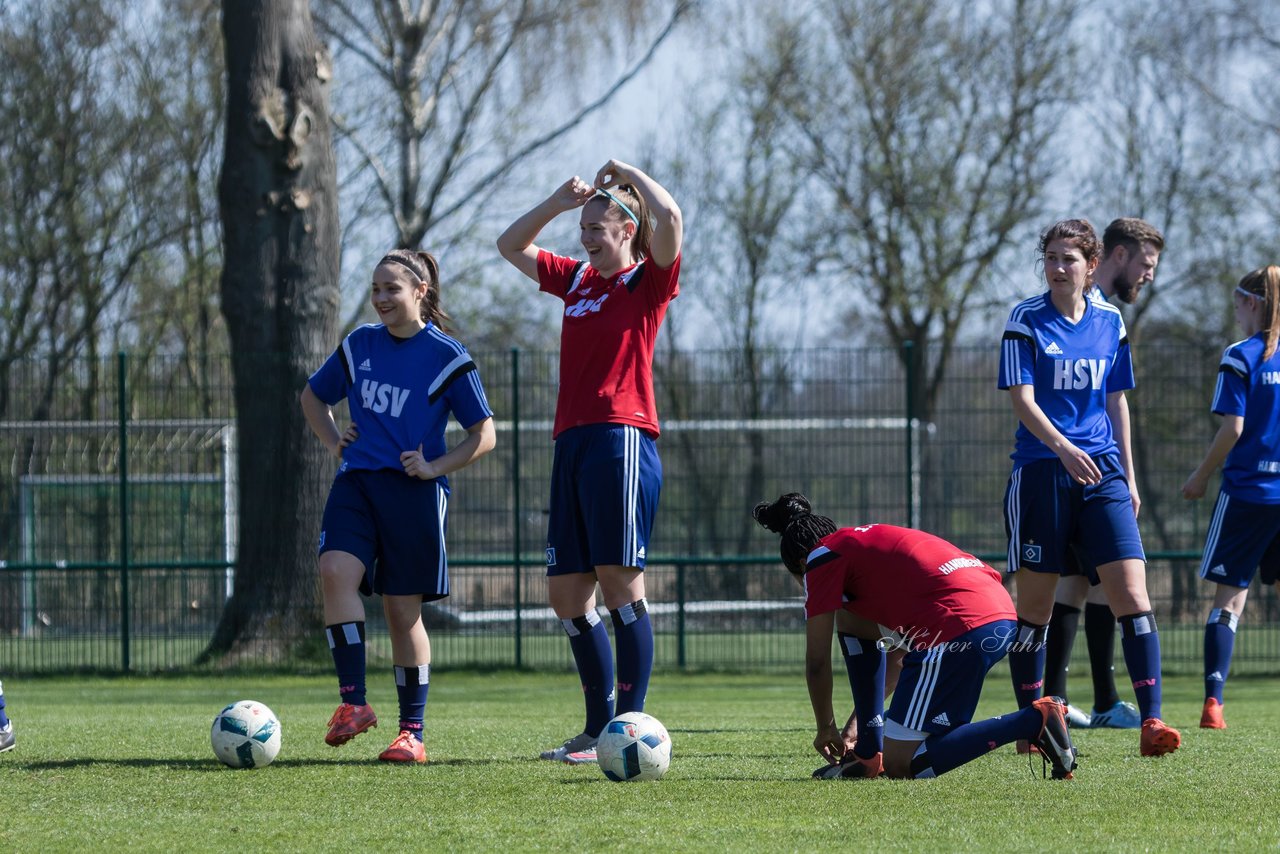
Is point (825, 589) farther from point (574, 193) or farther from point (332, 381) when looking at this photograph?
point (332, 381)

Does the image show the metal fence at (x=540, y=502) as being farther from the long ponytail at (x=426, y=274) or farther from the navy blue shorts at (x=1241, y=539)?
the long ponytail at (x=426, y=274)

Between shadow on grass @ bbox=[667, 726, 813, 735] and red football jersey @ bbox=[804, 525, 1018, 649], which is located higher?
red football jersey @ bbox=[804, 525, 1018, 649]

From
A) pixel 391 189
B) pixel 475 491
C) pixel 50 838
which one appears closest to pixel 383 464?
pixel 50 838

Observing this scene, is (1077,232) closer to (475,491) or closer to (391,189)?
(475,491)

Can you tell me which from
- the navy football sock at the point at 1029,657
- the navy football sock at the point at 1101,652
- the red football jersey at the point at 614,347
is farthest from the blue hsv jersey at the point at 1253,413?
the red football jersey at the point at 614,347

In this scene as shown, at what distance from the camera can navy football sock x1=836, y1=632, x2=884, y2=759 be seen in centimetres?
541

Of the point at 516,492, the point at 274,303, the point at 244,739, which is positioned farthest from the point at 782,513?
the point at 274,303

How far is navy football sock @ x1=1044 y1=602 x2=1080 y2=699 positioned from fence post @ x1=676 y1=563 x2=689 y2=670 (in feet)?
19.6

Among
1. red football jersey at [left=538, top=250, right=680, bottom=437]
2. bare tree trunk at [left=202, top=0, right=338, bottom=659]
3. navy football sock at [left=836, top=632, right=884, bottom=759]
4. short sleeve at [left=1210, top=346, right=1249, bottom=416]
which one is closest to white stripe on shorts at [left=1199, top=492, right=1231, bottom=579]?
short sleeve at [left=1210, top=346, right=1249, bottom=416]

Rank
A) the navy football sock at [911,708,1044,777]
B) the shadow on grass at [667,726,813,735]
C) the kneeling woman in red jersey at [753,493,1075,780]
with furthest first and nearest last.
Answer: the shadow on grass at [667,726,813,735] → the kneeling woman in red jersey at [753,493,1075,780] → the navy football sock at [911,708,1044,777]

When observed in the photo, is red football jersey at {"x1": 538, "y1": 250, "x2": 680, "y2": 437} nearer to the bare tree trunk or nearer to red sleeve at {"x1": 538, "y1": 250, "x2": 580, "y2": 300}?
red sleeve at {"x1": 538, "y1": 250, "x2": 580, "y2": 300}

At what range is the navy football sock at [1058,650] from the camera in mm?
6984

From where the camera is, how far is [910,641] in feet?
17.2

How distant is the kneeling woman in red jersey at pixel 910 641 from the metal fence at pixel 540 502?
7.20 metres
